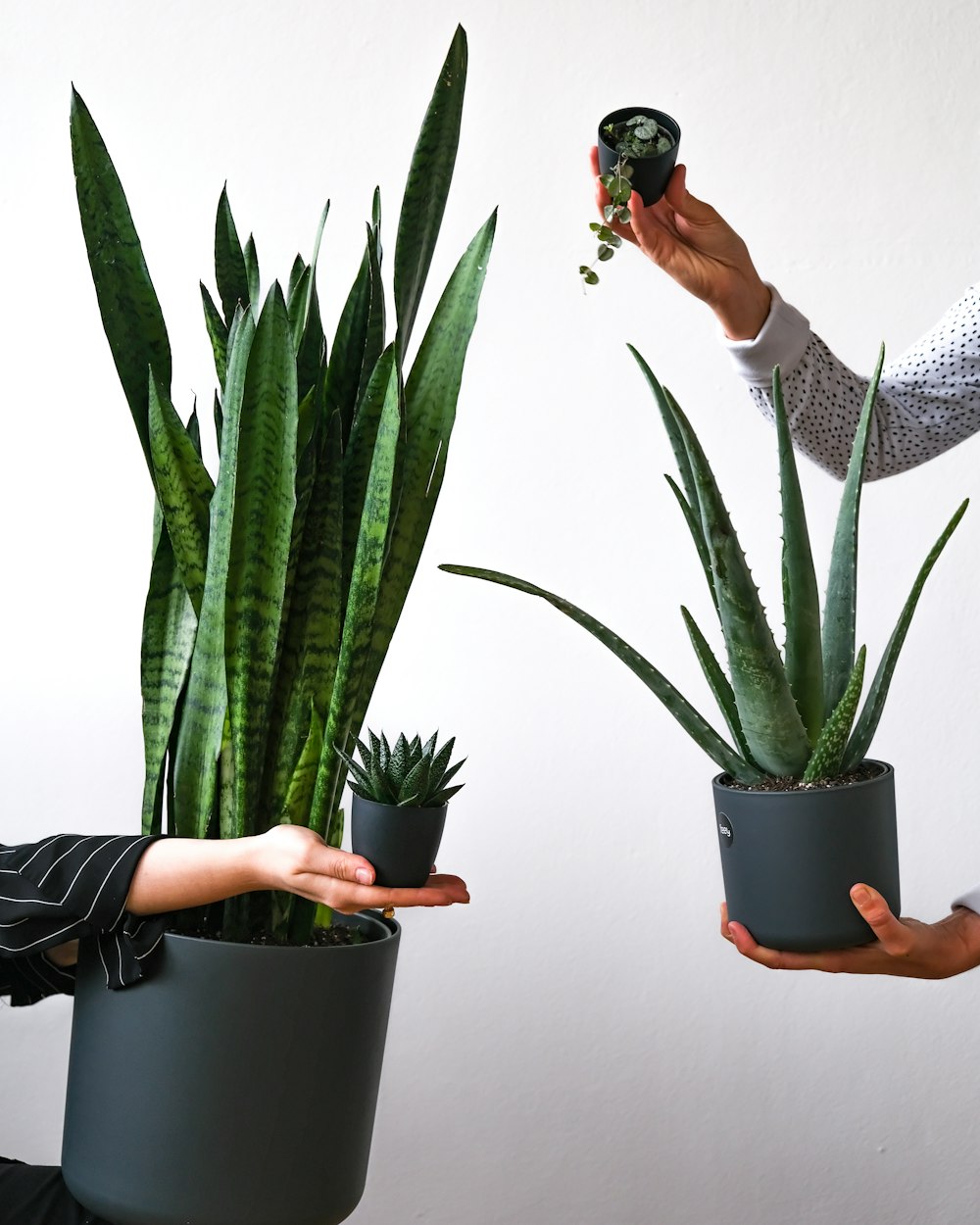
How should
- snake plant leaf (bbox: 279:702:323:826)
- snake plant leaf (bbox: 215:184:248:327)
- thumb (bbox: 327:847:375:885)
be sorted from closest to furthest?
thumb (bbox: 327:847:375:885), snake plant leaf (bbox: 279:702:323:826), snake plant leaf (bbox: 215:184:248:327)

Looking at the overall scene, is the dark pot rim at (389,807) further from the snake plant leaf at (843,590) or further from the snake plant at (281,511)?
the snake plant leaf at (843,590)

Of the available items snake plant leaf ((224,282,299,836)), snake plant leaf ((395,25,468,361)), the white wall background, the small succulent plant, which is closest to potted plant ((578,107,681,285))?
snake plant leaf ((395,25,468,361))

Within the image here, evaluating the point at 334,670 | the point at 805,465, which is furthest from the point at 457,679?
the point at 334,670

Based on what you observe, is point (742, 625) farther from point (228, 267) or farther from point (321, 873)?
point (228, 267)

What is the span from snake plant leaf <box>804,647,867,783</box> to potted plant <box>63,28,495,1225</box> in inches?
11.1

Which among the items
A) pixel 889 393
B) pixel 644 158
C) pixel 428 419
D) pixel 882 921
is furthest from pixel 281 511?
pixel 889 393

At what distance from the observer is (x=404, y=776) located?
0.64m

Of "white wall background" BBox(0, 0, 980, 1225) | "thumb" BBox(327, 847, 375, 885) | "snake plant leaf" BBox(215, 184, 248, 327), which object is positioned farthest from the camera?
"white wall background" BBox(0, 0, 980, 1225)

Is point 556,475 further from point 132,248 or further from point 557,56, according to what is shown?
point 132,248

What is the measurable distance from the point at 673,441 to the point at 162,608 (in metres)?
0.37

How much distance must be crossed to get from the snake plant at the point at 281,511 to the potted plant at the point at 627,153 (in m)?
0.08

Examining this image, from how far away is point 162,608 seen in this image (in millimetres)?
787

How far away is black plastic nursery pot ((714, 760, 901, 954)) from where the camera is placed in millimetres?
646

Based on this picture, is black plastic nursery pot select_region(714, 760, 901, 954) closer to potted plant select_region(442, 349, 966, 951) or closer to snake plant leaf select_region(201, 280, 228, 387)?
potted plant select_region(442, 349, 966, 951)
